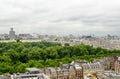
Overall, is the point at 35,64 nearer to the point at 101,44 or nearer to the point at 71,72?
the point at 71,72

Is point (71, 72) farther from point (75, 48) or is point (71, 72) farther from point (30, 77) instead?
point (75, 48)

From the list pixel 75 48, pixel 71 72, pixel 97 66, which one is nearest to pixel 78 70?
pixel 71 72

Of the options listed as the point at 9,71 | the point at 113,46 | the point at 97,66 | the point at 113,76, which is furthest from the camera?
the point at 113,46

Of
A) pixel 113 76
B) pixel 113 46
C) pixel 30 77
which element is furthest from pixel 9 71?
pixel 113 46

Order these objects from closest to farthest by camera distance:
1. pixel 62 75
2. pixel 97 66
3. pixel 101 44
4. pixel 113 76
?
1. pixel 113 76
2. pixel 62 75
3. pixel 97 66
4. pixel 101 44

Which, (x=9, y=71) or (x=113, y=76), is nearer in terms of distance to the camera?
(x=113, y=76)

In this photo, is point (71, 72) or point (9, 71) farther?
point (9, 71)
